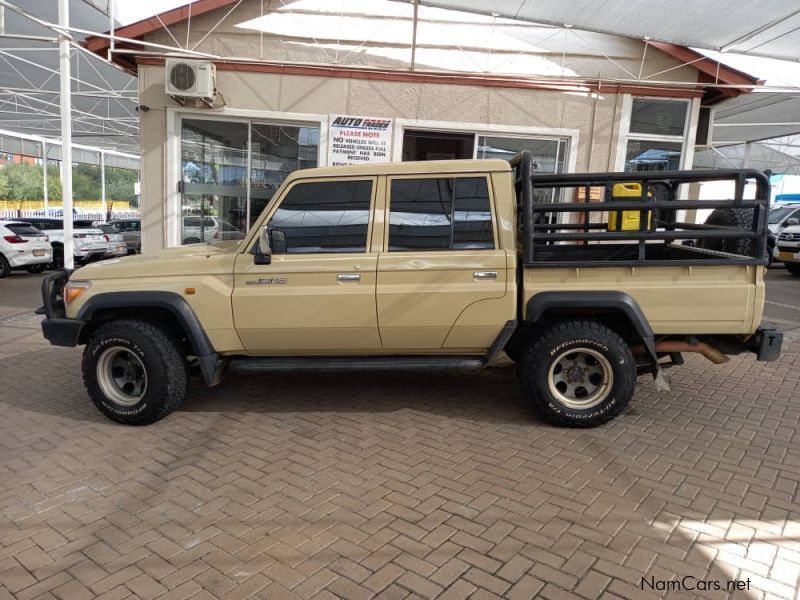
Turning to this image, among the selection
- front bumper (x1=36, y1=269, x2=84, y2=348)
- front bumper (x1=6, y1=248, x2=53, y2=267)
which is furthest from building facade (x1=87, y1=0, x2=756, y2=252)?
front bumper (x1=6, y1=248, x2=53, y2=267)

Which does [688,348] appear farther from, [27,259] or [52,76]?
[52,76]

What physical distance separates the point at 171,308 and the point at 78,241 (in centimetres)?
1316

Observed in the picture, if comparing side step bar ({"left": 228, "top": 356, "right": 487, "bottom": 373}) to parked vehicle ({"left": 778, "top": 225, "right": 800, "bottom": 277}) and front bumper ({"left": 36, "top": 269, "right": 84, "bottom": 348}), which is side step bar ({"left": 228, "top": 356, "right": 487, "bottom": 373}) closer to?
front bumper ({"left": 36, "top": 269, "right": 84, "bottom": 348})

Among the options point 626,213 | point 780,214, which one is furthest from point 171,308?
point 780,214

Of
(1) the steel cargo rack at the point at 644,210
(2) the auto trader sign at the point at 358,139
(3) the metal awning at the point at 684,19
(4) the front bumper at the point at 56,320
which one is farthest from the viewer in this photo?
(2) the auto trader sign at the point at 358,139

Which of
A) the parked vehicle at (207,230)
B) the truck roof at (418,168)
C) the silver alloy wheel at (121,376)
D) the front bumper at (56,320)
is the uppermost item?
the truck roof at (418,168)

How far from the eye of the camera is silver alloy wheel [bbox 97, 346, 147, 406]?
178 inches

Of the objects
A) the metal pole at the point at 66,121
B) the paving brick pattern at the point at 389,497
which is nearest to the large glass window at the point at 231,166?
the metal pole at the point at 66,121

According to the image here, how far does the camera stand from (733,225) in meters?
4.60

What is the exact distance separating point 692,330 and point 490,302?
1505mm

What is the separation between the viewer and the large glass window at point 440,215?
438 centimetres

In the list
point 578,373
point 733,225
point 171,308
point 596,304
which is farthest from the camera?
point 733,225

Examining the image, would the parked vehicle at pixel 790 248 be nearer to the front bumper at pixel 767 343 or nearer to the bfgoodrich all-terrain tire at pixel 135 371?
the front bumper at pixel 767 343

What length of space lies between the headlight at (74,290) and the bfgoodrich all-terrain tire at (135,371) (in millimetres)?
324
